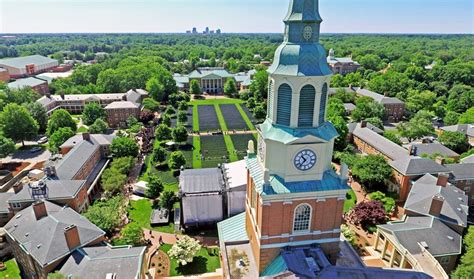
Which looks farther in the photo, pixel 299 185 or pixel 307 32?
pixel 299 185

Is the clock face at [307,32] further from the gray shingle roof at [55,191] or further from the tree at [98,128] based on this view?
the tree at [98,128]

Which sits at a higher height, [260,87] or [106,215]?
[260,87]

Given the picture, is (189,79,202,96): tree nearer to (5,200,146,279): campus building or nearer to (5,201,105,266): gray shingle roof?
(5,201,105,266): gray shingle roof

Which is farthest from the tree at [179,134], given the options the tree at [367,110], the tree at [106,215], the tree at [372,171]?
the tree at [367,110]

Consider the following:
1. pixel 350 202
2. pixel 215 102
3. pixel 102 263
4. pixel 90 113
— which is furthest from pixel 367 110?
pixel 90 113

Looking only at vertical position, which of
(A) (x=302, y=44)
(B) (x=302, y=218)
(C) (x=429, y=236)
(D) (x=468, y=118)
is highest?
(A) (x=302, y=44)

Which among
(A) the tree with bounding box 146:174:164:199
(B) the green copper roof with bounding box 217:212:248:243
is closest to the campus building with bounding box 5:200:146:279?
(B) the green copper roof with bounding box 217:212:248:243

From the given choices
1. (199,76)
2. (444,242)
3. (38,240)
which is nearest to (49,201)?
(38,240)

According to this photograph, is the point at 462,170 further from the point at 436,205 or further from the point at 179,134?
the point at 179,134
